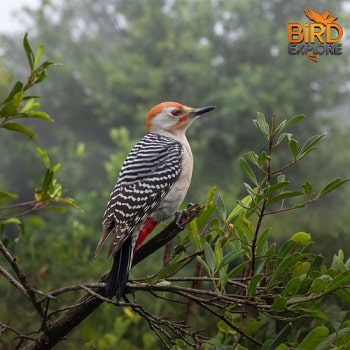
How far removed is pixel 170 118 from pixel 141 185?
1.09 ft

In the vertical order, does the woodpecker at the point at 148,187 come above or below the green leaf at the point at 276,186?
below

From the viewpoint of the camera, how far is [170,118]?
1608 millimetres

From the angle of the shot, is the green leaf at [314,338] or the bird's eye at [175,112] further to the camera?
the bird's eye at [175,112]

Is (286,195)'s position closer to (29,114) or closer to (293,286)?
(293,286)

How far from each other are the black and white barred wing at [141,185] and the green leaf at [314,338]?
1.46ft

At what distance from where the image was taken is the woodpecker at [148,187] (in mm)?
1127

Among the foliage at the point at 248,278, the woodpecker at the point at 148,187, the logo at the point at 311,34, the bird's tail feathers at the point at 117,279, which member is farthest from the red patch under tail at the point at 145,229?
the logo at the point at 311,34

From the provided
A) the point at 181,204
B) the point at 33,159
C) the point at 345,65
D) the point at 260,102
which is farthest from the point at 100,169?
the point at 181,204

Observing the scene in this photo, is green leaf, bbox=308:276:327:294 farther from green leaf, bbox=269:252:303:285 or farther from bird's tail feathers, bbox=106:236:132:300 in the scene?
bird's tail feathers, bbox=106:236:132:300

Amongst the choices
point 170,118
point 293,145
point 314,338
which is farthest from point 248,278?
point 170,118

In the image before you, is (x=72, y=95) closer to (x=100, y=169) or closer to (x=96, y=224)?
(x=100, y=169)

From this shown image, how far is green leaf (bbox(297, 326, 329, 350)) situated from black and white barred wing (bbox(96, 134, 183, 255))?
1.46 ft

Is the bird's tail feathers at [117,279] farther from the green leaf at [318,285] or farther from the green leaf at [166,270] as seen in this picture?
the green leaf at [318,285]

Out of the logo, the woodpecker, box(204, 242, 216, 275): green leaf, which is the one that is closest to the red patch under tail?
the woodpecker
